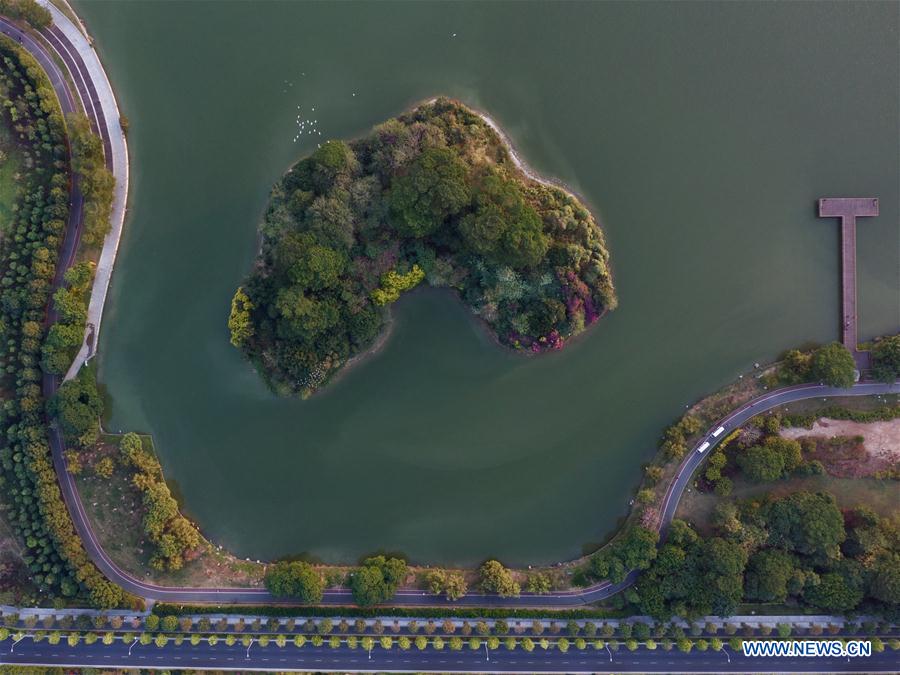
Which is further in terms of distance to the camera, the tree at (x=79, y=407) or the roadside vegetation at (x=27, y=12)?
the roadside vegetation at (x=27, y=12)

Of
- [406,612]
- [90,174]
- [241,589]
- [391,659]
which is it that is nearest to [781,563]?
[406,612]

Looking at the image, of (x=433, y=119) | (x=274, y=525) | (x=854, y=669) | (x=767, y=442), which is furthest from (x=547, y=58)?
(x=854, y=669)

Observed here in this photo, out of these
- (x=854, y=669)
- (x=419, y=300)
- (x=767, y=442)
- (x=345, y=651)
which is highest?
(x=419, y=300)

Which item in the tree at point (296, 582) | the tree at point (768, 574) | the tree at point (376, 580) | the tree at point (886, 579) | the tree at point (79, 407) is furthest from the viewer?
the tree at point (79, 407)

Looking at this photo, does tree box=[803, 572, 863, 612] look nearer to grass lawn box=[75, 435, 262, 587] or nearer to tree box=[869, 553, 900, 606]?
tree box=[869, 553, 900, 606]

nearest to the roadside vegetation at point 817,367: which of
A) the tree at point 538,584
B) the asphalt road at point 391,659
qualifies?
the asphalt road at point 391,659

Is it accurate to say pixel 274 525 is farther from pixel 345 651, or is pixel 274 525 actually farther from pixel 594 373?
pixel 594 373

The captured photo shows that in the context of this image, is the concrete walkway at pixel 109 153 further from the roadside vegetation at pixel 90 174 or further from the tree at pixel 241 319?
the tree at pixel 241 319
